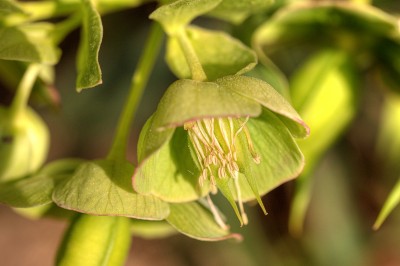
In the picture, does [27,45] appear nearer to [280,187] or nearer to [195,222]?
[195,222]

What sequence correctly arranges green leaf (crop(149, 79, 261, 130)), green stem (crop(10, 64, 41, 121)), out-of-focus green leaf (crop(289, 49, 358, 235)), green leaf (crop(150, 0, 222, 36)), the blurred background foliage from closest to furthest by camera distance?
green leaf (crop(149, 79, 261, 130)) → green leaf (crop(150, 0, 222, 36)) → green stem (crop(10, 64, 41, 121)) → out-of-focus green leaf (crop(289, 49, 358, 235)) → the blurred background foliage

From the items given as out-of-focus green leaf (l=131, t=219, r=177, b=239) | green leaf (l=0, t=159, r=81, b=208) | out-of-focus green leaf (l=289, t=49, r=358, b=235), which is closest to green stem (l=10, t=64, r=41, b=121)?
green leaf (l=0, t=159, r=81, b=208)

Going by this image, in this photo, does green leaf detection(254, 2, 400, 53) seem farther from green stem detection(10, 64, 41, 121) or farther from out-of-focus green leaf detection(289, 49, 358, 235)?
green stem detection(10, 64, 41, 121)

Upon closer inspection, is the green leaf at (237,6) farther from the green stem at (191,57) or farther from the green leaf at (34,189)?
the green leaf at (34,189)

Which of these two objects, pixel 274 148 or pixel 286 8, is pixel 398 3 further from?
pixel 274 148

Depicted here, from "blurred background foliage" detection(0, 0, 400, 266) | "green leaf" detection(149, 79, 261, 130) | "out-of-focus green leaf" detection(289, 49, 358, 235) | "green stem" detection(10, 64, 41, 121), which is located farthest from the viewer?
"blurred background foliage" detection(0, 0, 400, 266)

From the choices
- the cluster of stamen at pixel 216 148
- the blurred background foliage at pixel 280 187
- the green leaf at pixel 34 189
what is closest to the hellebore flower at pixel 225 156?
the cluster of stamen at pixel 216 148

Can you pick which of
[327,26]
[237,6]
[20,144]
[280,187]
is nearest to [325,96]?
[327,26]

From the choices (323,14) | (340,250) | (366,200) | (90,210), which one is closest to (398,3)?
(323,14)
